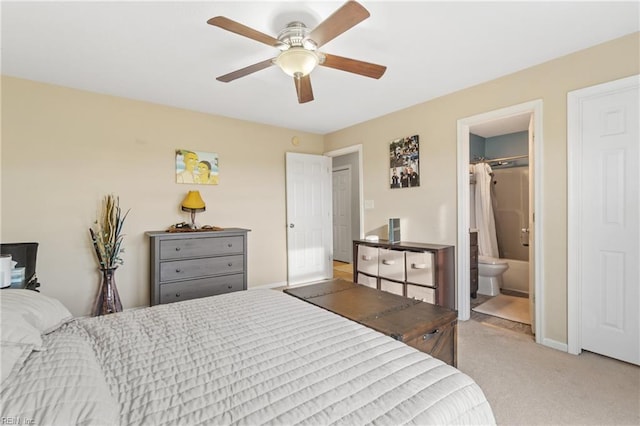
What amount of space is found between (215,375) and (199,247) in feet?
8.47

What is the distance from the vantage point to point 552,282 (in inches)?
101

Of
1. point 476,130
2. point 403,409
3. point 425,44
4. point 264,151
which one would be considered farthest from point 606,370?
point 264,151

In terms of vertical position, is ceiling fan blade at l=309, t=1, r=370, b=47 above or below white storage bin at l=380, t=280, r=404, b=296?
above

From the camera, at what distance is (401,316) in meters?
1.74

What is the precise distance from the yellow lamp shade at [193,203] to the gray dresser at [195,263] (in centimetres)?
40

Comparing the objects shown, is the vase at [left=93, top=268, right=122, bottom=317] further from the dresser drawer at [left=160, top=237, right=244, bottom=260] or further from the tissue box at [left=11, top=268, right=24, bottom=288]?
the tissue box at [left=11, top=268, right=24, bottom=288]

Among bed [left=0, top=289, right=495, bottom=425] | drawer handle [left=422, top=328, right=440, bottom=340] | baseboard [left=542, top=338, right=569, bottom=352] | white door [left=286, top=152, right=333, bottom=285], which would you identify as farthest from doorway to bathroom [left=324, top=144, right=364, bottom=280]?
bed [left=0, top=289, right=495, bottom=425]

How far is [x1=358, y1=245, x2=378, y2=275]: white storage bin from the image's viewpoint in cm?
358

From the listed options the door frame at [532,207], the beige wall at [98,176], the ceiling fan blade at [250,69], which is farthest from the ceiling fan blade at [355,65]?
the beige wall at [98,176]

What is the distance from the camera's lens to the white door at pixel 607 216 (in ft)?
7.19

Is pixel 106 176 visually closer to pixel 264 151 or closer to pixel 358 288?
pixel 264 151

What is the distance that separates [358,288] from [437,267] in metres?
1.07

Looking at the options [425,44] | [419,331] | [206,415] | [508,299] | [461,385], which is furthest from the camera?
[508,299]

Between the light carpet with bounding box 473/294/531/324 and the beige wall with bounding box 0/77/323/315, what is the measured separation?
2936 mm
